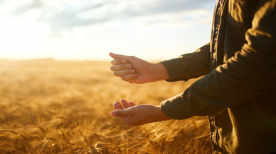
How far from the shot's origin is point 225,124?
1038 mm

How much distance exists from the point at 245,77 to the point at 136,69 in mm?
584

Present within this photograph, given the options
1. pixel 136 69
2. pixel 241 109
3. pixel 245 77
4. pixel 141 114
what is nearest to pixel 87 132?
pixel 136 69

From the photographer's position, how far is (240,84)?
821 mm

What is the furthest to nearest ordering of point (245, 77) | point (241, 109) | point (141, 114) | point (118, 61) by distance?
point (118, 61), point (141, 114), point (241, 109), point (245, 77)

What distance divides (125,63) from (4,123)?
1.16 metres

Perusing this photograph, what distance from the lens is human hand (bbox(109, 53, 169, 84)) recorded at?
3.98 feet

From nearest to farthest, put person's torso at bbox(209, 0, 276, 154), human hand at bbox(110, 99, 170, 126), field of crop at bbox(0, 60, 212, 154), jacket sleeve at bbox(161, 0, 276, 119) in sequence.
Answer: jacket sleeve at bbox(161, 0, 276, 119) < person's torso at bbox(209, 0, 276, 154) < human hand at bbox(110, 99, 170, 126) < field of crop at bbox(0, 60, 212, 154)

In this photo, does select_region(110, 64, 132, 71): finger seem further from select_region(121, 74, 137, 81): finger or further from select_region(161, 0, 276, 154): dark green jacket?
select_region(161, 0, 276, 154): dark green jacket

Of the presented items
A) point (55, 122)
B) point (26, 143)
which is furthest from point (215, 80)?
point (55, 122)

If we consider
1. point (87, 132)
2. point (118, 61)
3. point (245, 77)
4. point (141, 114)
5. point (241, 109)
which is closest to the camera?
point (245, 77)

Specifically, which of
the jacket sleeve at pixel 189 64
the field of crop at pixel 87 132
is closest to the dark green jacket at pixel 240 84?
the jacket sleeve at pixel 189 64

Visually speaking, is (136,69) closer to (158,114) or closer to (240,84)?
(158,114)

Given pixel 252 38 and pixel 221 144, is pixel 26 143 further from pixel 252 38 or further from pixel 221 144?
pixel 252 38

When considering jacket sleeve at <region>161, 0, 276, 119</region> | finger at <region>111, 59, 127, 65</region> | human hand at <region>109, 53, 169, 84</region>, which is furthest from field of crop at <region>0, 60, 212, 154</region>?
jacket sleeve at <region>161, 0, 276, 119</region>
